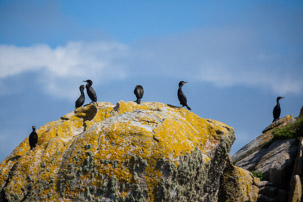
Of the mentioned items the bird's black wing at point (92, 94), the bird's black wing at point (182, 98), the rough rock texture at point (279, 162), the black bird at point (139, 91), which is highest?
the bird's black wing at point (92, 94)

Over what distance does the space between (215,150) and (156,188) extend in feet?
10.2

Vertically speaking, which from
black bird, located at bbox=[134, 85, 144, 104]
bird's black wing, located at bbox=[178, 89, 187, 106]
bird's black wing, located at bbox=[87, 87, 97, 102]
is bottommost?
bird's black wing, located at bbox=[178, 89, 187, 106]

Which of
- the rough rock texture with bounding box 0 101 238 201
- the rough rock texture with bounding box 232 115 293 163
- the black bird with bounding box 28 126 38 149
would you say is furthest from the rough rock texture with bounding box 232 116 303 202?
the black bird with bounding box 28 126 38 149

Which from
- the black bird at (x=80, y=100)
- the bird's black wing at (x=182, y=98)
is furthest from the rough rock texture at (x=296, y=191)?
the black bird at (x=80, y=100)

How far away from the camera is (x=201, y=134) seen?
10961mm

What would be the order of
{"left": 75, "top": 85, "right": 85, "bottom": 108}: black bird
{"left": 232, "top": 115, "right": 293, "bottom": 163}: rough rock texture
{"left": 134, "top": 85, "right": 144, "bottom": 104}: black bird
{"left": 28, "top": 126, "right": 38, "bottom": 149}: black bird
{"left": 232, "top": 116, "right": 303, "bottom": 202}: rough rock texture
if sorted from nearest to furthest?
{"left": 28, "top": 126, "right": 38, "bottom": 149}: black bird
{"left": 232, "top": 116, "right": 303, "bottom": 202}: rough rock texture
{"left": 134, "top": 85, "right": 144, "bottom": 104}: black bird
{"left": 75, "top": 85, "right": 85, "bottom": 108}: black bird
{"left": 232, "top": 115, "right": 293, "bottom": 163}: rough rock texture

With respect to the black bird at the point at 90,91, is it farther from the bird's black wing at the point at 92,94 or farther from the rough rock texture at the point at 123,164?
the rough rock texture at the point at 123,164

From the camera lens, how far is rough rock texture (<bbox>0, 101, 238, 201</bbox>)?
28.5ft

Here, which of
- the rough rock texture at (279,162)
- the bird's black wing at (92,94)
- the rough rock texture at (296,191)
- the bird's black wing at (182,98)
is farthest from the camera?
the bird's black wing at (92,94)

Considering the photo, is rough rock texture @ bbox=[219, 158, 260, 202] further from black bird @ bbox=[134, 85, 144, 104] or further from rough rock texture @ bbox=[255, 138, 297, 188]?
black bird @ bbox=[134, 85, 144, 104]

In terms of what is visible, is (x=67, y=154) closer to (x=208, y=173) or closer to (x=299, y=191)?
(x=208, y=173)

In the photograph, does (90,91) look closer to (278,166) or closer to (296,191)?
(278,166)

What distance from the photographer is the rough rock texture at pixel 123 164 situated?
8.70 metres

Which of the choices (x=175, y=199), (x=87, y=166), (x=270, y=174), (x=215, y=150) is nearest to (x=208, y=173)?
(x=215, y=150)
